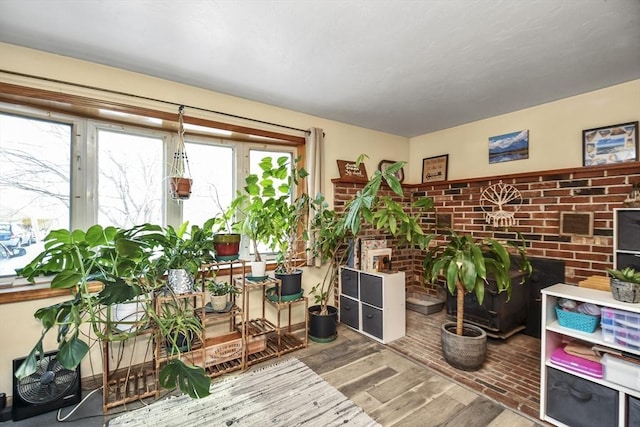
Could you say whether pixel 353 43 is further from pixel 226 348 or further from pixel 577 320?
pixel 226 348

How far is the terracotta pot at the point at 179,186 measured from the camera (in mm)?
2029

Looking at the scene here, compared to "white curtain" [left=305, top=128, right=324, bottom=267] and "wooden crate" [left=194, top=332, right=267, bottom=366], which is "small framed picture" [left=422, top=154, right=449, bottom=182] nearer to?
"white curtain" [left=305, top=128, right=324, bottom=267]

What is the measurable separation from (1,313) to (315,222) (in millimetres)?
2285

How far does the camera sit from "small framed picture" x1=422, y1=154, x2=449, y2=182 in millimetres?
3518

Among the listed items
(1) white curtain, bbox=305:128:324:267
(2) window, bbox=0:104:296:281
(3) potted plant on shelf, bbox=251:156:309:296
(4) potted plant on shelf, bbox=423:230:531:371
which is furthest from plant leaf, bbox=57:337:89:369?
(4) potted plant on shelf, bbox=423:230:531:371

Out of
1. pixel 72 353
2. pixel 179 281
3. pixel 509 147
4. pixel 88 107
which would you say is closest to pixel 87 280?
pixel 72 353

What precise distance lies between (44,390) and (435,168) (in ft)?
13.6

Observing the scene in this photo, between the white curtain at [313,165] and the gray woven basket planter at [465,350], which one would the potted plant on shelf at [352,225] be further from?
the gray woven basket planter at [465,350]

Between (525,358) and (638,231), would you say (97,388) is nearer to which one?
(525,358)

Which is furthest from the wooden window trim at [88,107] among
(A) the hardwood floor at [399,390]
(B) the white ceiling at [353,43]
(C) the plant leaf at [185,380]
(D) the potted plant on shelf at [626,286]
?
(D) the potted plant on shelf at [626,286]

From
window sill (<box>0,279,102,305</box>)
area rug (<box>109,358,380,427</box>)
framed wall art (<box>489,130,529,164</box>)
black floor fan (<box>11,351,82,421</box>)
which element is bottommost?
area rug (<box>109,358,380,427</box>)

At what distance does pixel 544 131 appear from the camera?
2684mm

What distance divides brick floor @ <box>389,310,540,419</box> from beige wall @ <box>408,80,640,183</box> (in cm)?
175

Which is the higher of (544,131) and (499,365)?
(544,131)
